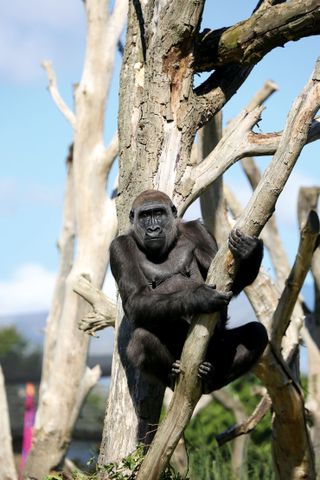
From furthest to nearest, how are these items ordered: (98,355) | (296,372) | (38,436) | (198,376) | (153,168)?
(98,355), (38,436), (296,372), (153,168), (198,376)

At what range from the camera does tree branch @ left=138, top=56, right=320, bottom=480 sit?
158 inches

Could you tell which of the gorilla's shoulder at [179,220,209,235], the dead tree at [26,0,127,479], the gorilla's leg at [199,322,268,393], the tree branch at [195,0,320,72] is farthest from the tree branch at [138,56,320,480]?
the dead tree at [26,0,127,479]

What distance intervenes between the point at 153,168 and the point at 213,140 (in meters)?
1.82

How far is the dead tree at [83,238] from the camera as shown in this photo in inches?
347

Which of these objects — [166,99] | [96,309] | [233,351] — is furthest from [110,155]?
[233,351]

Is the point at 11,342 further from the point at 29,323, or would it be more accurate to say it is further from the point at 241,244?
the point at 241,244

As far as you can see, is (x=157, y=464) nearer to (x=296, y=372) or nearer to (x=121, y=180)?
(x=121, y=180)

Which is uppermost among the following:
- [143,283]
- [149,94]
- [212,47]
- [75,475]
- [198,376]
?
[212,47]

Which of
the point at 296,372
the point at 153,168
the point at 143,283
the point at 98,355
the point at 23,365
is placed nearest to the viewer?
the point at 143,283

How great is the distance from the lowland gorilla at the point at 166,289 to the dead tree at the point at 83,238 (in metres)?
3.74

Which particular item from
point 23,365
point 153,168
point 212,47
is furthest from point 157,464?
point 23,365

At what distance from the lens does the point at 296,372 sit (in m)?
6.73

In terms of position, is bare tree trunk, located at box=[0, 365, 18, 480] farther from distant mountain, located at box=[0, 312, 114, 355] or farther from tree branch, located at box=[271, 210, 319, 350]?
distant mountain, located at box=[0, 312, 114, 355]

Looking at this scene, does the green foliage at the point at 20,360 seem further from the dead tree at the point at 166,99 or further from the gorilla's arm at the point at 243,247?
the gorilla's arm at the point at 243,247
